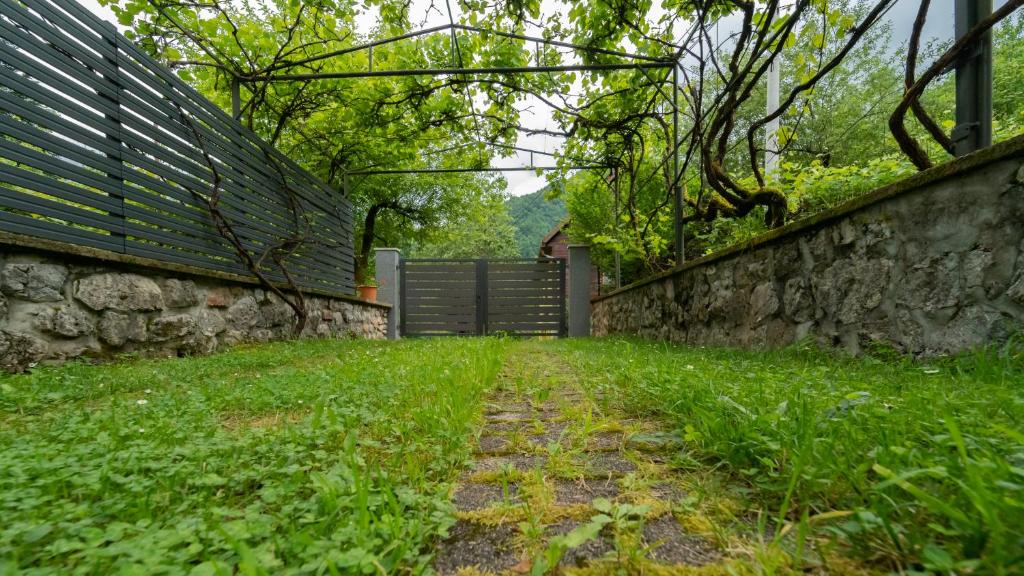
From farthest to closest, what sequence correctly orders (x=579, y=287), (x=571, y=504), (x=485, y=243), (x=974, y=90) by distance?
1. (x=485, y=243)
2. (x=579, y=287)
3. (x=974, y=90)
4. (x=571, y=504)

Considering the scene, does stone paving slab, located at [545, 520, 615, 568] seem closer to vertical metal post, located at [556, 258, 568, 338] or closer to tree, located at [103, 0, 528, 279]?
tree, located at [103, 0, 528, 279]

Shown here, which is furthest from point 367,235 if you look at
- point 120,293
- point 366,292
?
point 120,293

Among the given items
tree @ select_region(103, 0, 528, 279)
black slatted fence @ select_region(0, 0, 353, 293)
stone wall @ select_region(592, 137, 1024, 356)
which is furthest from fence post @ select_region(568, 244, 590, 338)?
black slatted fence @ select_region(0, 0, 353, 293)

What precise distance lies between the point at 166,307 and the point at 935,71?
465cm

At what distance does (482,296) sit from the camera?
9539mm

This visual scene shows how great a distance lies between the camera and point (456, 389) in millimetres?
1764

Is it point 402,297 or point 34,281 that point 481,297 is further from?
point 34,281

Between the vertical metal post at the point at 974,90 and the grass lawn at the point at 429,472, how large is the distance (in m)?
0.96

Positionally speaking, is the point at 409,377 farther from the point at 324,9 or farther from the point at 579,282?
the point at 579,282

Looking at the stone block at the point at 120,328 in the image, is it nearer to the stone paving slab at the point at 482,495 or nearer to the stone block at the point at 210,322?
the stone block at the point at 210,322

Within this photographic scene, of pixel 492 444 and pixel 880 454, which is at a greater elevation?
pixel 880 454

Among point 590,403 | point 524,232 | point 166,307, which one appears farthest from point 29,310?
point 524,232

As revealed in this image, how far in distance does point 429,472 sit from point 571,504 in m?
0.35

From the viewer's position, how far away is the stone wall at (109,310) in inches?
84.0
